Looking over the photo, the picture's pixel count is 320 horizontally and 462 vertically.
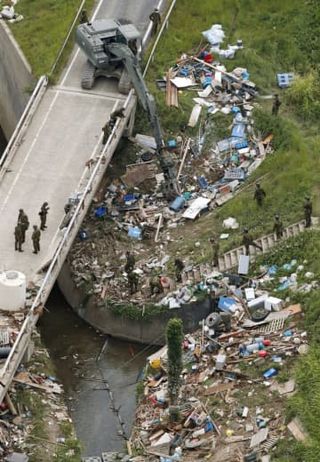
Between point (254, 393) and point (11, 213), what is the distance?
11877 mm

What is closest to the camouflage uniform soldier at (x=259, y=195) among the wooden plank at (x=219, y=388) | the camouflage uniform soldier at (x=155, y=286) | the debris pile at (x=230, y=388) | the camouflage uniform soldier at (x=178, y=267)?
the camouflage uniform soldier at (x=178, y=267)

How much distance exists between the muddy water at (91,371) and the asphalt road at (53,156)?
3.81 meters

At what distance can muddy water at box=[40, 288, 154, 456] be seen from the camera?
160ft

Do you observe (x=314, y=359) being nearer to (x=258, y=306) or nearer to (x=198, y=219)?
(x=258, y=306)

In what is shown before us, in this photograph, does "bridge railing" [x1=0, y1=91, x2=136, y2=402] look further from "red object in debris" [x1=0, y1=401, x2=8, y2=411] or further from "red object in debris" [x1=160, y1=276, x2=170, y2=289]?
"red object in debris" [x1=160, y1=276, x2=170, y2=289]

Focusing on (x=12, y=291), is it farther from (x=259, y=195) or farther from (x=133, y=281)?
(x=259, y=195)

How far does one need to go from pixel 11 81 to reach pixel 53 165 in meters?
10.3

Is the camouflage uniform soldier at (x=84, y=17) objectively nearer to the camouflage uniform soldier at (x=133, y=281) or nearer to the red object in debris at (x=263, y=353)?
the camouflage uniform soldier at (x=133, y=281)

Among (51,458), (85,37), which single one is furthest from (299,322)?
(85,37)

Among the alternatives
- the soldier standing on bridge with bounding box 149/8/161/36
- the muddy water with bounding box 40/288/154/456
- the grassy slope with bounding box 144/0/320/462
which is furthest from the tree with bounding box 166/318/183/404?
the soldier standing on bridge with bounding box 149/8/161/36

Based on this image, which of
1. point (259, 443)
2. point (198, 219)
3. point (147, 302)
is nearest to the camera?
point (259, 443)

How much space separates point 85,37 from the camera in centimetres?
5981

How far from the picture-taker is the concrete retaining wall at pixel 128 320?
5212cm

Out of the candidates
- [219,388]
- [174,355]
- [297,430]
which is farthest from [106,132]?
[297,430]
